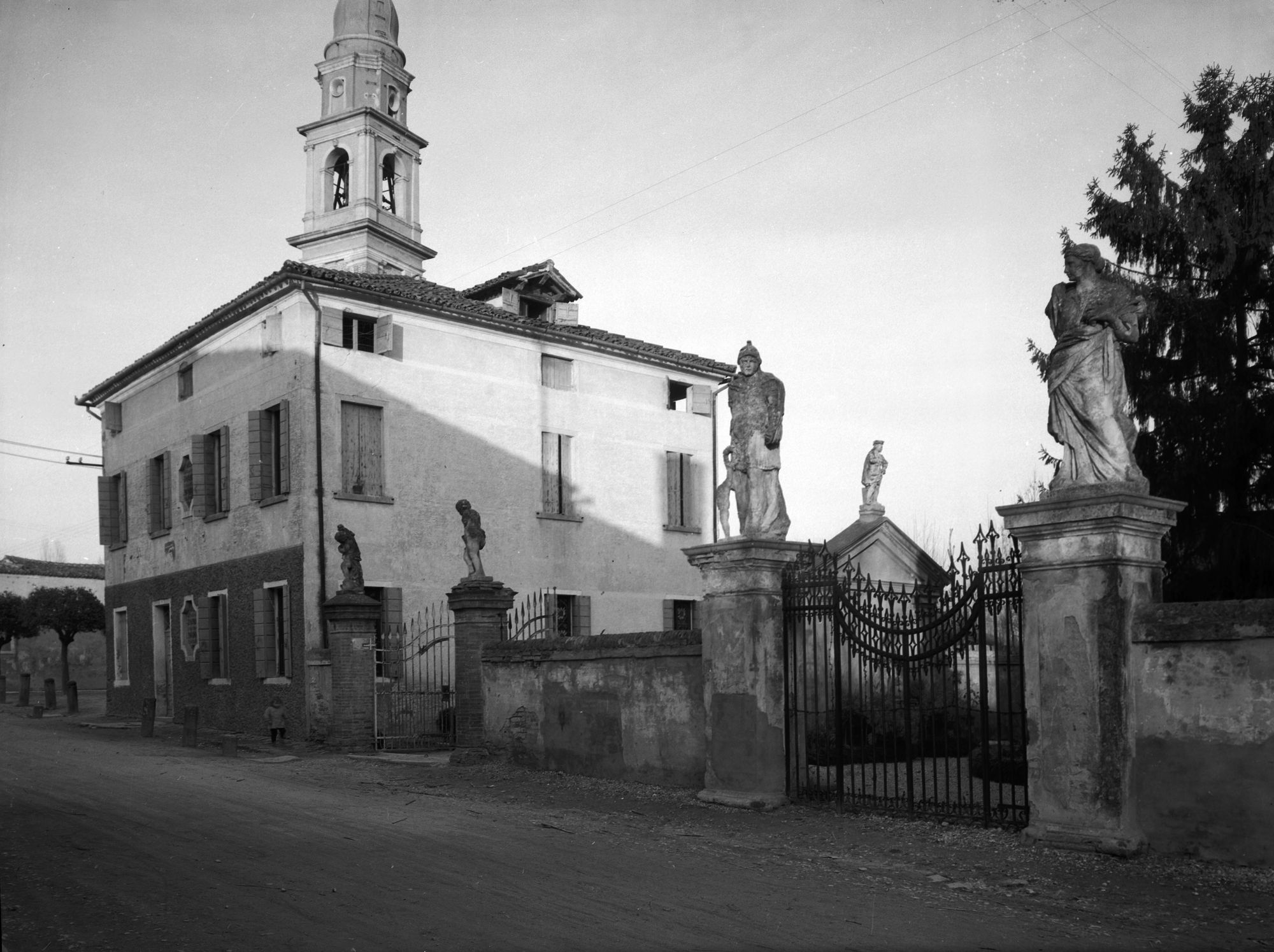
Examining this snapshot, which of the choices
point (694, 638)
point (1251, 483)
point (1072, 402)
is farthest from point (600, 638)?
point (1251, 483)

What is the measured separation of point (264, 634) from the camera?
22.8m

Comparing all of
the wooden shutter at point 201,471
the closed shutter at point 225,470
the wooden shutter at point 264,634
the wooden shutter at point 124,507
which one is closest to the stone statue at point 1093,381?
the wooden shutter at point 264,634

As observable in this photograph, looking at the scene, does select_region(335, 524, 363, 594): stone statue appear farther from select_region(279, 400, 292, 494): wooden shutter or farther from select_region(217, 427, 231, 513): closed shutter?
select_region(217, 427, 231, 513): closed shutter

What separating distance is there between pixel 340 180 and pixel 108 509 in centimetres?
1030

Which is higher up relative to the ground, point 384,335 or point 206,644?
point 384,335

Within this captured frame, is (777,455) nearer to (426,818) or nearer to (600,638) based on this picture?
(600,638)

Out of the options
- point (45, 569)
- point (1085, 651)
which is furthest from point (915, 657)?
point (45, 569)

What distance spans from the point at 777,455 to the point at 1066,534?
11.8 ft

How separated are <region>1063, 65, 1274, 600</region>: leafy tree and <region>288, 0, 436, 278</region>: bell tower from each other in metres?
18.0

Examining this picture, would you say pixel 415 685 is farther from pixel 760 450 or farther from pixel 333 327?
pixel 760 450

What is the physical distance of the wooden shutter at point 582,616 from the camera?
1027 inches

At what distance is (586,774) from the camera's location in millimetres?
13852

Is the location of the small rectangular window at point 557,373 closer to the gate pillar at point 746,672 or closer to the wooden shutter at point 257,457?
the wooden shutter at point 257,457

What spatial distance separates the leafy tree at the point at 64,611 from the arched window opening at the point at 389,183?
55.9 feet
